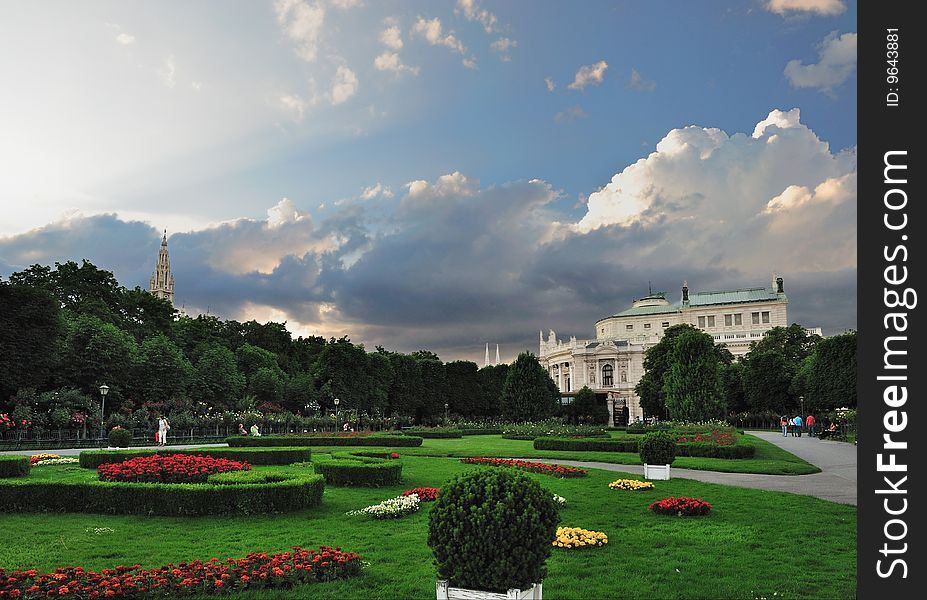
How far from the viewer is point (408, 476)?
20.5m

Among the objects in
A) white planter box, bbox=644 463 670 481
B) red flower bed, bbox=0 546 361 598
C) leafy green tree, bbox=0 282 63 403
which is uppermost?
leafy green tree, bbox=0 282 63 403

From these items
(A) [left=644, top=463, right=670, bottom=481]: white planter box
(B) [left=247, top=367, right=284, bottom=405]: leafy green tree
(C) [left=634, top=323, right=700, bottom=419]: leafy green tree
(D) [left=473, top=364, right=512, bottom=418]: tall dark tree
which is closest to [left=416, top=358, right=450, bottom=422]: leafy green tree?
(D) [left=473, top=364, right=512, bottom=418]: tall dark tree

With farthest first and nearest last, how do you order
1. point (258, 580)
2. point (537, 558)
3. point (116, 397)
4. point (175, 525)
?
point (116, 397) → point (175, 525) → point (258, 580) → point (537, 558)

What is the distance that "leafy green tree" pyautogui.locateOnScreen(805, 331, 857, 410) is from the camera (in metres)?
51.1

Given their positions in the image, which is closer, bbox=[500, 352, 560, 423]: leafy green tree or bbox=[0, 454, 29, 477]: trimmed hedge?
bbox=[0, 454, 29, 477]: trimmed hedge

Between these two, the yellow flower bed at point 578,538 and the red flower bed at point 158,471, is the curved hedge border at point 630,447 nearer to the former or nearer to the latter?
the yellow flower bed at point 578,538

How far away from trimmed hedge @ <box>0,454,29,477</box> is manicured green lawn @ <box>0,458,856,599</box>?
201 inches

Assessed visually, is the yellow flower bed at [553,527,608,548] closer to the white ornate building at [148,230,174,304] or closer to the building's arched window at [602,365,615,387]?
the building's arched window at [602,365,615,387]

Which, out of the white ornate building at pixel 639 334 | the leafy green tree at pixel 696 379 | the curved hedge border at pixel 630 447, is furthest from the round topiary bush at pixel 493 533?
the white ornate building at pixel 639 334

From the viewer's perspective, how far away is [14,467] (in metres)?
17.9
